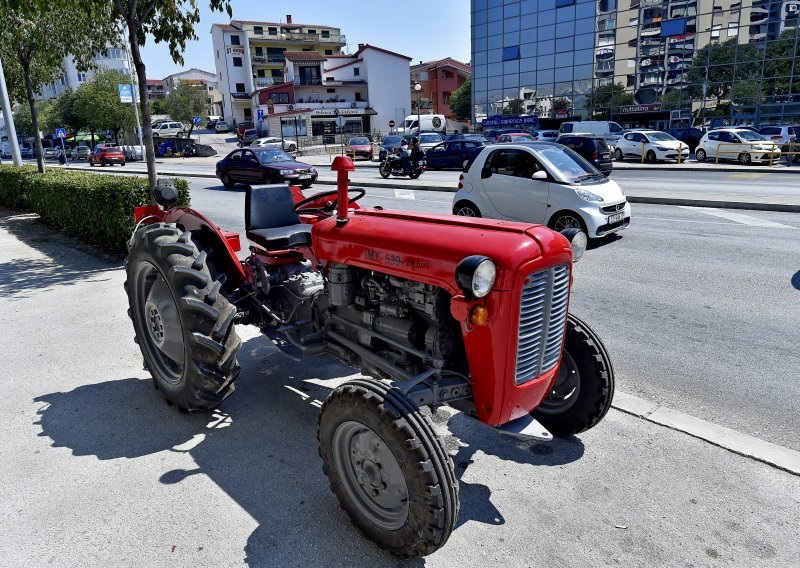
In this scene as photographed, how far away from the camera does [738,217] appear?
11.6 meters

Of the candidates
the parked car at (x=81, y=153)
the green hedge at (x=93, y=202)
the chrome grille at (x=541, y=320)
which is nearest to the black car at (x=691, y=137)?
the green hedge at (x=93, y=202)

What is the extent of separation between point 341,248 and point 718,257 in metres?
7.13

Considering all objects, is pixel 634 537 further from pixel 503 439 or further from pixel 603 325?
pixel 603 325

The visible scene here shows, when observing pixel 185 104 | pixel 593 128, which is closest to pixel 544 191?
pixel 593 128

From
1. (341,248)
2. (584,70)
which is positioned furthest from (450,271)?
(584,70)

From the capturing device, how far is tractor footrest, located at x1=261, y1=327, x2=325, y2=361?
3.90 meters

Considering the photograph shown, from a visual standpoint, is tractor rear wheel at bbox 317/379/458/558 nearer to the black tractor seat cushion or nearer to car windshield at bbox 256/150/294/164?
the black tractor seat cushion

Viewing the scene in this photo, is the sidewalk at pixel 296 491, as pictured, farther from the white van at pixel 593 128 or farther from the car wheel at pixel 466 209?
the white van at pixel 593 128

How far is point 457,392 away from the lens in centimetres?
293

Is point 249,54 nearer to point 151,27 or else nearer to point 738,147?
point 738,147

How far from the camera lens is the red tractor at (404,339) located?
102 inches

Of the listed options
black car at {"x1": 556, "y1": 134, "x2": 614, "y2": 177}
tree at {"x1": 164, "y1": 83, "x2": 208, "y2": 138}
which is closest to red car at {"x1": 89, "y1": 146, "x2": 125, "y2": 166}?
tree at {"x1": 164, "y1": 83, "x2": 208, "y2": 138}

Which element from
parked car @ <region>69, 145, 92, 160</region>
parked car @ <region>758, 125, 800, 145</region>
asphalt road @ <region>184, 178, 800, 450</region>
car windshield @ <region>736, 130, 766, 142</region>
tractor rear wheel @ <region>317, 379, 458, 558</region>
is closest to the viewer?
tractor rear wheel @ <region>317, 379, 458, 558</region>

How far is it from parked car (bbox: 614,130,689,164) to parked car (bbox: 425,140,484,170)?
284 inches
